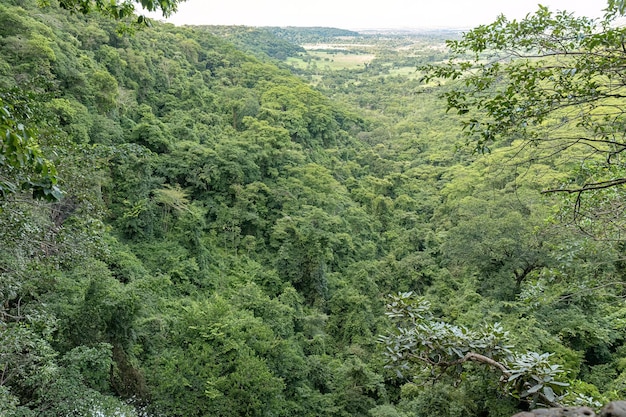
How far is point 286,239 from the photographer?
17.5 meters

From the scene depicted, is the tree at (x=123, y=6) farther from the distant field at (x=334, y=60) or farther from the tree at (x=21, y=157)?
the distant field at (x=334, y=60)

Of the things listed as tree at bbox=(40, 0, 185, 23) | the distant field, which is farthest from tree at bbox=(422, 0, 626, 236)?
the distant field

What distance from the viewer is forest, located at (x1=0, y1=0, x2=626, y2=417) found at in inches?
128

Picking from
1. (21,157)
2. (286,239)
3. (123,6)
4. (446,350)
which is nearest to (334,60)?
(286,239)

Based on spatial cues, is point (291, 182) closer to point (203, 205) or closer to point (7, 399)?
point (203, 205)

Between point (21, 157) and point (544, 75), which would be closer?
point (21, 157)

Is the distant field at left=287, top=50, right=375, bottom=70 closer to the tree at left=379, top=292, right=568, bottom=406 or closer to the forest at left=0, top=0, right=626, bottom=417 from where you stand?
the forest at left=0, top=0, right=626, bottom=417

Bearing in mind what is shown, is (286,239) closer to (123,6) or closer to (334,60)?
(123,6)

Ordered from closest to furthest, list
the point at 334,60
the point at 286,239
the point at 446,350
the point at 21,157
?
the point at 21,157 → the point at 446,350 → the point at 286,239 → the point at 334,60

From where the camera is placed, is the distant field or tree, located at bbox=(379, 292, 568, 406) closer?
tree, located at bbox=(379, 292, 568, 406)

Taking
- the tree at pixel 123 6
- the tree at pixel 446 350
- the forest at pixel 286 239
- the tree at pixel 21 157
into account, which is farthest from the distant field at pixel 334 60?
the tree at pixel 21 157

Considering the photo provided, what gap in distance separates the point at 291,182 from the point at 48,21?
12902mm

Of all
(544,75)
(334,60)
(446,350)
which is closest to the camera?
(446,350)

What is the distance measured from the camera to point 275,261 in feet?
55.4
